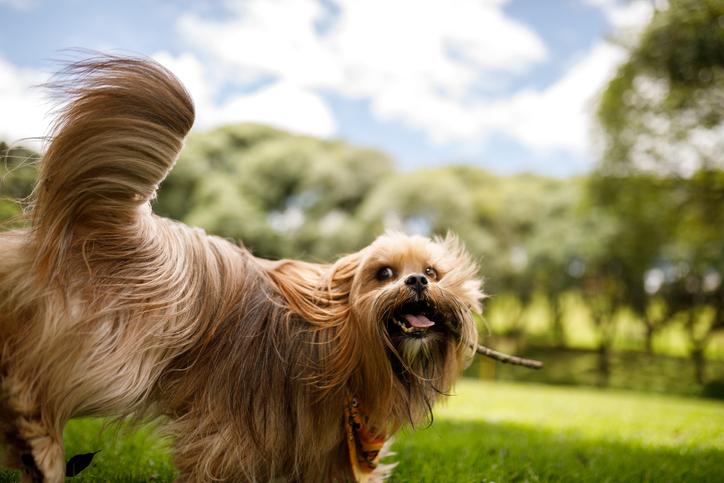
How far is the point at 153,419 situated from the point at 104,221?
106 cm

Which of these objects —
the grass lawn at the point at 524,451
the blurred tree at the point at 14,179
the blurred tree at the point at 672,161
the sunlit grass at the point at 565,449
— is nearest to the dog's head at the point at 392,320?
the grass lawn at the point at 524,451

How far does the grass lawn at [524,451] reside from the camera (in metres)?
4.16

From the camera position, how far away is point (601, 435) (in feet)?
21.8

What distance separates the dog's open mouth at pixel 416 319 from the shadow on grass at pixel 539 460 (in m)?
1.38

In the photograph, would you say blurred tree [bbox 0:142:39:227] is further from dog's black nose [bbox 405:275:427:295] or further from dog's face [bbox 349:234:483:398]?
dog's black nose [bbox 405:275:427:295]

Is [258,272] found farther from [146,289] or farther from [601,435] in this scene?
[601,435]

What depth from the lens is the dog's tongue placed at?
3059 millimetres

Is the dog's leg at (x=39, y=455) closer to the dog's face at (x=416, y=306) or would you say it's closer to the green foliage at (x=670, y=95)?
the dog's face at (x=416, y=306)

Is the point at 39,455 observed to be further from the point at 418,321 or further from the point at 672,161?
the point at 672,161

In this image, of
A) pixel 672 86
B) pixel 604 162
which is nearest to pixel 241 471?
pixel 672 86

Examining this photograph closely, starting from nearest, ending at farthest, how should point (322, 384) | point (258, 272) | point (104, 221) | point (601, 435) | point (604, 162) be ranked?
point (104, 221) → point (322, 384) → point (258, 272) → point (601, 435) → point (604, 162)

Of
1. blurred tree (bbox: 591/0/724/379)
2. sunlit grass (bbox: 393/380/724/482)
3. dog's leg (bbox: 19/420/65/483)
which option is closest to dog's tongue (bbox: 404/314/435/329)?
sunlit grass (bbox: 393/380/724/482)

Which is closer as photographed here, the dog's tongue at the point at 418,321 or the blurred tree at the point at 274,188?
the dog's tongue at the point at 418,321

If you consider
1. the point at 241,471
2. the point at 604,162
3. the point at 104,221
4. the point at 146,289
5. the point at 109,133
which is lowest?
the point at 241,471
